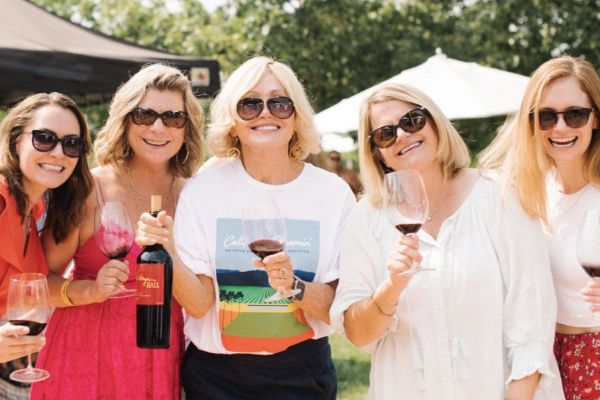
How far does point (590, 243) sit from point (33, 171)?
231 centimetres

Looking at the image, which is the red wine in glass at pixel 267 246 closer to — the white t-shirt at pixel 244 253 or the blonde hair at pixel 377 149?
the white t-shirt at pixel 244 253

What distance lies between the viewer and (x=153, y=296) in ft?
10.1

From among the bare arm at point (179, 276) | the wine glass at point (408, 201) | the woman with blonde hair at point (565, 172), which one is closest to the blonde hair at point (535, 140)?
the woman with blonde hair at point (565, 172)

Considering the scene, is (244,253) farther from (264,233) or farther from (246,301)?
(264,233)

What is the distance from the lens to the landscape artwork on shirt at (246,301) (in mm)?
3287

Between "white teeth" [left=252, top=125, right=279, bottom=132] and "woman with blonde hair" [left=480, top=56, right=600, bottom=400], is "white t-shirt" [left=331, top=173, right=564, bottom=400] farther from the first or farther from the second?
"white teeth" [left=252, top=125, right=279, bottom=132]

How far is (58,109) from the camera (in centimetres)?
352

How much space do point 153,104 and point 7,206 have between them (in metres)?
0.80

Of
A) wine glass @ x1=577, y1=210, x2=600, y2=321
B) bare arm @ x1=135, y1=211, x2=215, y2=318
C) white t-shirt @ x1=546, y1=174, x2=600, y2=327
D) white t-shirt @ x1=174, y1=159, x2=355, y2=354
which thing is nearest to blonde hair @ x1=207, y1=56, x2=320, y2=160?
white t-shirt @ x1=174, y1=159, x2=355, y2=354

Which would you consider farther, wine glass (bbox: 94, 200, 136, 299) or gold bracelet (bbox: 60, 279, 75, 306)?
gold bracelet (bbox: 60, 279, 75, 306)

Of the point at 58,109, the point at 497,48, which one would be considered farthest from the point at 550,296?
the point at 497,48

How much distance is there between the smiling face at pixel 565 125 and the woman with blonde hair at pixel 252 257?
0.91m

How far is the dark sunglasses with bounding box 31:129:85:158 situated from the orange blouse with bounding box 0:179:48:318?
0.72ft

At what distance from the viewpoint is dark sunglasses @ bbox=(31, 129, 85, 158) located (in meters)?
3.40
